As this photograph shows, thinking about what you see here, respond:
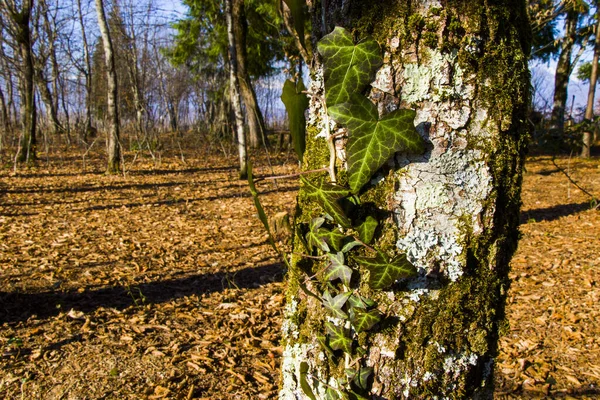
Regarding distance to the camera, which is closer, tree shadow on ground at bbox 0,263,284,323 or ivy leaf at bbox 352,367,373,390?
ivy leaf at bbox 352,367,373,390

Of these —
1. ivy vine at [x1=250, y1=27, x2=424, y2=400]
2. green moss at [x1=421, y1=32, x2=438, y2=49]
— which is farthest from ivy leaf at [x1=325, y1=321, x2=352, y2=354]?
green moss at [x1=421, y1=32, x2=438, y2=49]

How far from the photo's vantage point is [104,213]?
241 inches

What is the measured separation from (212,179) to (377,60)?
859 cm

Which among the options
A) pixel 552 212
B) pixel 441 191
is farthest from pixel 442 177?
pixel 552 212

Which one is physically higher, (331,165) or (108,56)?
(108,56)

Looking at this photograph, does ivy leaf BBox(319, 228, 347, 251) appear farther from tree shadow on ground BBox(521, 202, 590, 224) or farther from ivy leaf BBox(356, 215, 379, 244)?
tree shadow on ground BBox(521, 202, 590, 224)

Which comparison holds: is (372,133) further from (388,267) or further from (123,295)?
(123,295)

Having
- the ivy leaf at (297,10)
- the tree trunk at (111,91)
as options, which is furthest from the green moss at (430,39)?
the tree trunk at (111,91)

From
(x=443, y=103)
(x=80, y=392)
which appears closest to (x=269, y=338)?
(x=80, y=392)

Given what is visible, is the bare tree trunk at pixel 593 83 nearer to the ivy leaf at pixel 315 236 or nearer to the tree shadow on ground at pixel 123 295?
the tree shadow on ground at pixel 123 295

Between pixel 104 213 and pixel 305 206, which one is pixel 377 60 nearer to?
pixel 305 206

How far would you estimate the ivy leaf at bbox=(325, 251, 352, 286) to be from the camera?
877mm

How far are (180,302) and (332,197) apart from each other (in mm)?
2917

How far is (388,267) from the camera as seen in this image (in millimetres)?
816
